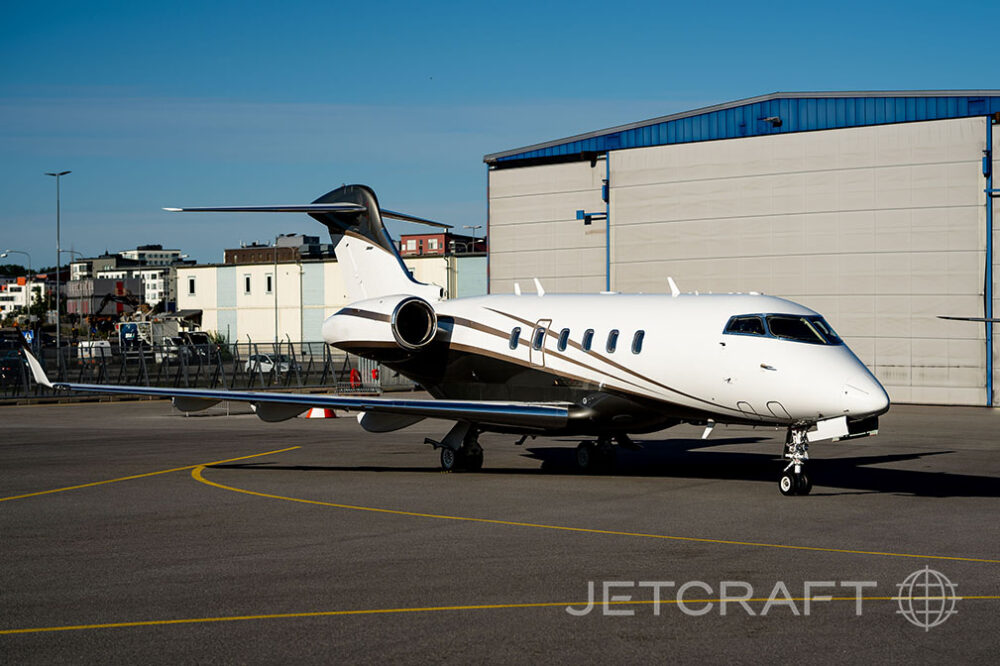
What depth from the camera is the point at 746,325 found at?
643 inches

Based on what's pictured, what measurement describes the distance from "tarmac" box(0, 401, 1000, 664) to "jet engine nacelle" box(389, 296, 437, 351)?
2.45 metres

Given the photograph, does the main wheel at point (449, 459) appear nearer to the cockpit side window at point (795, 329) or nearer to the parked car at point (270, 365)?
the cockpit side window at point (795, 329)

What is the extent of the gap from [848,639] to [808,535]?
459cm

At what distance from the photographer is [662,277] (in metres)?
42.5

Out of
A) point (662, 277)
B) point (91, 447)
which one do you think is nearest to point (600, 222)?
point (662, 277)

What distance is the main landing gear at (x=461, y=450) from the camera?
770 inches

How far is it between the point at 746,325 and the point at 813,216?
79.7ft

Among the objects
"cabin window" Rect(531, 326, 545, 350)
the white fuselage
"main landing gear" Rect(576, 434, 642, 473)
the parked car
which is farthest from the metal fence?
"main landing gear" Rect(576, 434, 642, 473)

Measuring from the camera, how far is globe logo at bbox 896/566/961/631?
340 inches

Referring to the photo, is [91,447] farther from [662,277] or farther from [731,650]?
[662,277]

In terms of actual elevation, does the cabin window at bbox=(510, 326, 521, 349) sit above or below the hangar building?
below

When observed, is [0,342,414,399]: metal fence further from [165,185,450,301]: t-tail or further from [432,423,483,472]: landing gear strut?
[432,423,483,472]: landing gear strut

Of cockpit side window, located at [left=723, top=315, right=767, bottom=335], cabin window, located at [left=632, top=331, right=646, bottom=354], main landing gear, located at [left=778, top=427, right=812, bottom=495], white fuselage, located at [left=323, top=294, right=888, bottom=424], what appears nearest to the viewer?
white fuselage, located at [left=323, top=294, right=888, bottom=424]

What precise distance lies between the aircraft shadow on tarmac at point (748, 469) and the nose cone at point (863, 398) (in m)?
2.20
